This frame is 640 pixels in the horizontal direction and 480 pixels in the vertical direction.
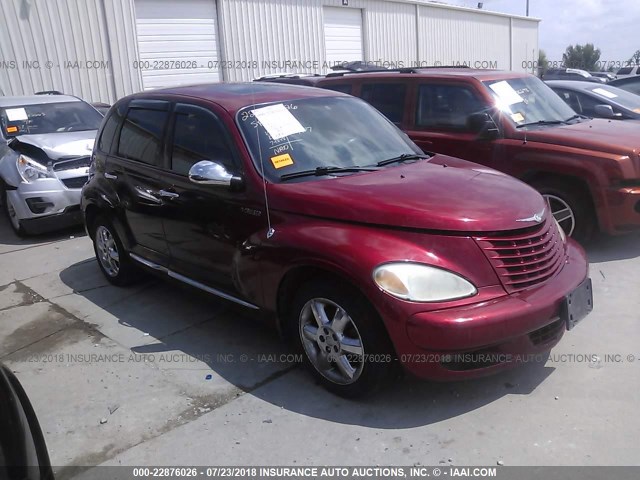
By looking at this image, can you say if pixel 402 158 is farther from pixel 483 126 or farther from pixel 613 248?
pixel 613 248

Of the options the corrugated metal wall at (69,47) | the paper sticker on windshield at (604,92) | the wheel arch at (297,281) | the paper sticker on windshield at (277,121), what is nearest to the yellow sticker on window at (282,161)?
the paper sticker on windshield at (277,121)

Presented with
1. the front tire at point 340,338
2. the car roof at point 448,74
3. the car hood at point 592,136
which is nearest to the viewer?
the front tire at point 340,338

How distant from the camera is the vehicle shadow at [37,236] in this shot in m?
7.70

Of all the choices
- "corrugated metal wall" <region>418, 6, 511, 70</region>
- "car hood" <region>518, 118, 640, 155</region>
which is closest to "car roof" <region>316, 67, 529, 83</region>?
"car hood" <region>518, 118, 640, 155</region>

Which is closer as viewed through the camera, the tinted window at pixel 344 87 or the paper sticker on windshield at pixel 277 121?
the paper sticker on windshield at pixel 277 121

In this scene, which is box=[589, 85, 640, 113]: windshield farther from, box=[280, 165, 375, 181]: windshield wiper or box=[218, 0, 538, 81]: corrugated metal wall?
box=[218, 0, 538, 81]: corrugated metal wall

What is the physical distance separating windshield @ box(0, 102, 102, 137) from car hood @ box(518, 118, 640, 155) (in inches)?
241

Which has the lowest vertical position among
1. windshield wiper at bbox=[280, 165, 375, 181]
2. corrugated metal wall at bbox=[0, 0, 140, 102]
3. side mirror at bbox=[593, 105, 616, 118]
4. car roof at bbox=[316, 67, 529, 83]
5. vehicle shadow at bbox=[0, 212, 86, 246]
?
vehicle shadow at bbox=[0, 212, 86, 246]

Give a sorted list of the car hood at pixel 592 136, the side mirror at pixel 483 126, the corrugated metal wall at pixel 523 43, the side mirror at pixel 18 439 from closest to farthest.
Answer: the side mirror at pixel 18 439, the car hood at pixel 592 136, the side mirror at pixel 483 126, the corrugated metal wall at pixel 523 43

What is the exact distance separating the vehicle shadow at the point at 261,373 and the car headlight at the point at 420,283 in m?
0.67

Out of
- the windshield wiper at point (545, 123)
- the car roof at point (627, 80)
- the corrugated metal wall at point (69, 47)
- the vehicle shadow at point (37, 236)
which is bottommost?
the vehicle shadow at point (37, 236)

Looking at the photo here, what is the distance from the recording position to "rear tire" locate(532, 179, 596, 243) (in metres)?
5.77

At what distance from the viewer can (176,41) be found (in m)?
14.2

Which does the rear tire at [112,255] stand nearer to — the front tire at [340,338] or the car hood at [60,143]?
the front tire at [340,338]
